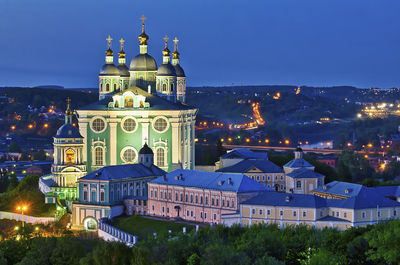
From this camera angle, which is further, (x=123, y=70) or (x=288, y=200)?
(x=123, y=70)

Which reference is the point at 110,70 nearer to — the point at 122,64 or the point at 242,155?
the point at 122,64

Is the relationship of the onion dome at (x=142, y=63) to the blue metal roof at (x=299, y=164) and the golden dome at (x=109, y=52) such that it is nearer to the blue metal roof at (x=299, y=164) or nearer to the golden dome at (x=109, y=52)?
the golden dome at (x=109, y=52)

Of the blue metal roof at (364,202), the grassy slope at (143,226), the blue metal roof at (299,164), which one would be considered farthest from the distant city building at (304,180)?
the grassy slope at (143,226)

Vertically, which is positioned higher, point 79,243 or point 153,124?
point 153,124

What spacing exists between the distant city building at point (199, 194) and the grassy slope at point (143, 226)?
2218mm

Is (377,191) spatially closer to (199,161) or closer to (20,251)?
(20,251)

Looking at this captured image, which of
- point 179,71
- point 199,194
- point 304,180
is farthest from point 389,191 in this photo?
point 179,71

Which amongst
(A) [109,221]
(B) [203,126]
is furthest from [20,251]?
(B) [203,126]

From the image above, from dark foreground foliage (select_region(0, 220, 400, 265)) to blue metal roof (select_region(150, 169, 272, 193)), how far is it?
30.6 feet

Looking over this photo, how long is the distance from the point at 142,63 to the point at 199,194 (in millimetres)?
20997

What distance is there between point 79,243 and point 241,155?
32935 millimetres

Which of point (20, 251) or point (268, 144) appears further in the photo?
point (268, 144)

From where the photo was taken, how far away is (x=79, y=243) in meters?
64.8

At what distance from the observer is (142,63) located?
313 ft
